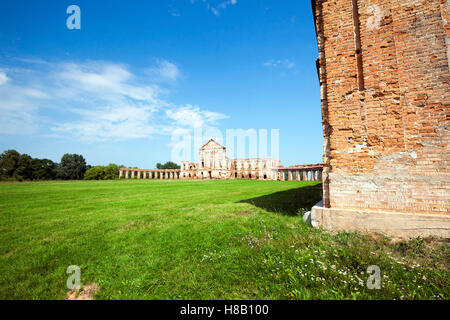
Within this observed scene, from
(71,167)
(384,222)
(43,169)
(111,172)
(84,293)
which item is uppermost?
(71,167)

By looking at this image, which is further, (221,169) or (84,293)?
(221,169)

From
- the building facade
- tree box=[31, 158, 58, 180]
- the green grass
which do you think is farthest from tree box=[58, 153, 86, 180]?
the green grass

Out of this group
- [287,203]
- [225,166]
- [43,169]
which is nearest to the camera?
[287,203]

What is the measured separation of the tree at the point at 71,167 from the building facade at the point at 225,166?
126ft

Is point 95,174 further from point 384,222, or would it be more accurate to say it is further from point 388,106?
point 388,106

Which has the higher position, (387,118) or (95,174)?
(387,118)

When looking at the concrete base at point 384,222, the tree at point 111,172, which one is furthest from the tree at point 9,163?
the concrete base at point 384,222

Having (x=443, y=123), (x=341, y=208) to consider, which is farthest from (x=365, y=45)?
(x=341, y=208)

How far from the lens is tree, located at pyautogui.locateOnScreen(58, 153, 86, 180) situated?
6297cm

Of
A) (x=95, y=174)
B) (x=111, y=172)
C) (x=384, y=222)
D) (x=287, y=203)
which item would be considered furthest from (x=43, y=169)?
(x=384, y=222)

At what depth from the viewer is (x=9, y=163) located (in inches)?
1989

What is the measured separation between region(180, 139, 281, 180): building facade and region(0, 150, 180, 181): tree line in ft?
86.5

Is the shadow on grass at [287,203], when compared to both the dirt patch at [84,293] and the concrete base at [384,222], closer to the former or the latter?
the concrete base at [384,222]

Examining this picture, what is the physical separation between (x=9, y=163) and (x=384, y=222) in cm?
7674
